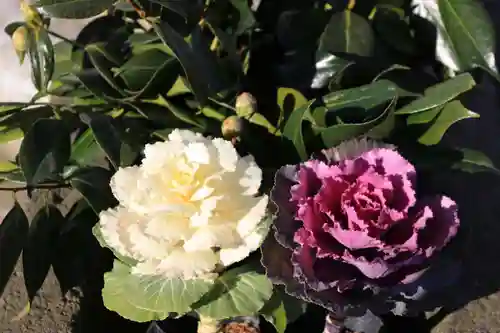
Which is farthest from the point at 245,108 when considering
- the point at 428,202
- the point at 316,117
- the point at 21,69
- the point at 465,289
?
the point at 21,69

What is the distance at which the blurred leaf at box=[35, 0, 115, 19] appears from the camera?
0.64 m

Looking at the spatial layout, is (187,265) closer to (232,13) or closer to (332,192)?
(332,192)

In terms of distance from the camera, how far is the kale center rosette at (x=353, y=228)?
1.66 feet

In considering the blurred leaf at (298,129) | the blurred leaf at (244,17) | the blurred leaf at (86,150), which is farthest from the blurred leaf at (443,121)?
the blurred leaf at (86,150)

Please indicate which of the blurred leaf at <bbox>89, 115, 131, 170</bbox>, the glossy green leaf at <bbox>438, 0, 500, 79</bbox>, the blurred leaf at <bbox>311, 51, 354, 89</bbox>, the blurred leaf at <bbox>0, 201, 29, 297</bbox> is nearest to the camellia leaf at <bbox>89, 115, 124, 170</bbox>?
the blurred leaf at <bbox>89, 115, 131, 170</bbox>

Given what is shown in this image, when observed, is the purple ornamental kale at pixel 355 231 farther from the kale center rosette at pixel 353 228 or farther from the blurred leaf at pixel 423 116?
the blurred leaf at pixel 423 116

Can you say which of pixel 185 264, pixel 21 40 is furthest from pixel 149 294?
pixel 21 40

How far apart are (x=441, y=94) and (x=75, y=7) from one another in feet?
1.10

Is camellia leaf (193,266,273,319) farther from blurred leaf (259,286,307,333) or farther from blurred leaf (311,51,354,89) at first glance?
blurred leaf (311,51,354,89)

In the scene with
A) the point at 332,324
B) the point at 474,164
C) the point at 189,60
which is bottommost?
the point at 332,324

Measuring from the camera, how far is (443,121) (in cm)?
64

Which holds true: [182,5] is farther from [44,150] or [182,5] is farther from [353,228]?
[353,228]

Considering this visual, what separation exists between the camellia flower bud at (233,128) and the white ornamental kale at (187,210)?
0.24ft

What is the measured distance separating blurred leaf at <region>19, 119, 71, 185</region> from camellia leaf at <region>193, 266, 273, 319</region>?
0.18 metres
